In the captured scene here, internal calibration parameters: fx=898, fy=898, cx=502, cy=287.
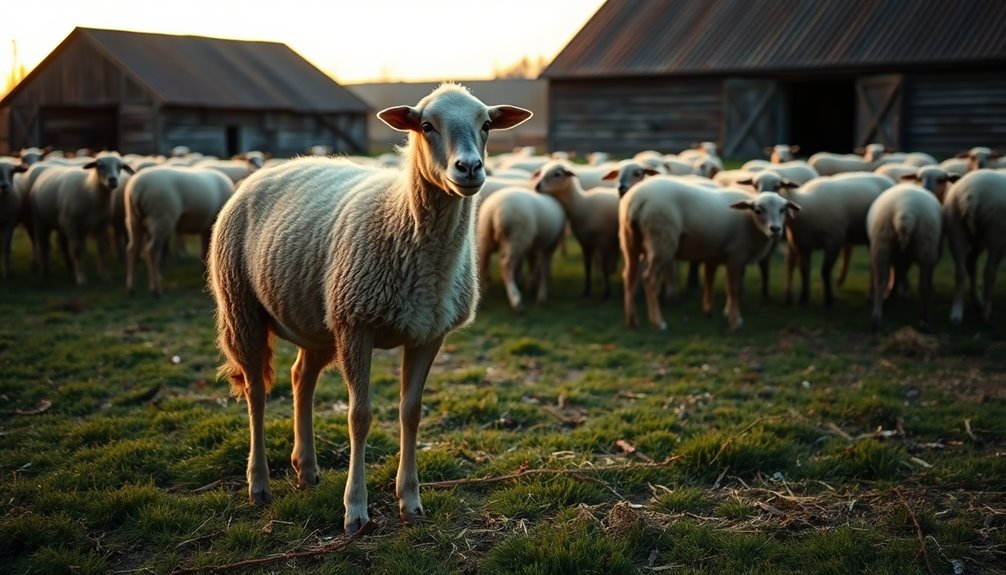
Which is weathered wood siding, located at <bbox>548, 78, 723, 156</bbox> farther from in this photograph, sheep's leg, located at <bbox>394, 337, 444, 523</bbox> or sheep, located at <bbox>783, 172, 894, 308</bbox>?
sheep's leg, located at <bbox>394, 337, 444, 523</bbox>

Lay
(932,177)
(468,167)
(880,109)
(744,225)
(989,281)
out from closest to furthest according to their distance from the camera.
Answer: (468,167) → (989,281) → (744,225) → (932,177) → (880,109)

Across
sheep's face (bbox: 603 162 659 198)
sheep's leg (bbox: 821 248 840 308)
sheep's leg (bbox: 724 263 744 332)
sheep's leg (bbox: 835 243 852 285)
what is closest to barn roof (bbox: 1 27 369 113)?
sheep's face (bbox: 603 162 659 198)

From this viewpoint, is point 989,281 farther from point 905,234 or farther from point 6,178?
point 6,178

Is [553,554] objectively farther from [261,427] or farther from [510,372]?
[510,372]

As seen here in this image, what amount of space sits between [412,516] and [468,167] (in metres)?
1.97

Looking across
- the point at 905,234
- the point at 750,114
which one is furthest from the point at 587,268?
the point at 750,114

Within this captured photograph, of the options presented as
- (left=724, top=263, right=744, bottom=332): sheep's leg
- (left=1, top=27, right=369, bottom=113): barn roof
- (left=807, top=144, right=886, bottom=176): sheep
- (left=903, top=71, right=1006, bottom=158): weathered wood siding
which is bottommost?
(left=724, top=263, right=744, bottom=332): sheep's leg

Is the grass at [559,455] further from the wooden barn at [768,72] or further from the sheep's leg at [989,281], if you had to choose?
the wooden barn at [768,72]

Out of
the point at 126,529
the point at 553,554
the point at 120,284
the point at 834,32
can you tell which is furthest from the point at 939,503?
the point at 834,32

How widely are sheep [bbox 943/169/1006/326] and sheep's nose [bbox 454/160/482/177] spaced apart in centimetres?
761

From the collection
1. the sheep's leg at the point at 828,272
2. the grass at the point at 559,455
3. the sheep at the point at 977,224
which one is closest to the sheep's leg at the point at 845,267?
the sheep's leg at the point at 828,272

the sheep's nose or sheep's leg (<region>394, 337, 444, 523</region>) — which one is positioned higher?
the sheep's nose

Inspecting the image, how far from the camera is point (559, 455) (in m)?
6.00

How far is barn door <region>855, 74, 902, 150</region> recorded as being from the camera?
22344 mm
